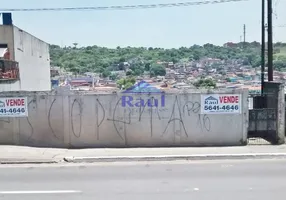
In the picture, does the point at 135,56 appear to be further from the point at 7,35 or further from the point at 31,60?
the point at 7,35

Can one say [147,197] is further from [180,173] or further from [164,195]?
[180,173]

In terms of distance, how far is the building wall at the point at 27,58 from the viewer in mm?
28125

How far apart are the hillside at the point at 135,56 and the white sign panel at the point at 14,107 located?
34.3 meters

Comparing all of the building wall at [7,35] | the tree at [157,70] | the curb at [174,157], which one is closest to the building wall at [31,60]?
the building wall at [7,35]

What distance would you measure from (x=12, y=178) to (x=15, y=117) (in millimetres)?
4051

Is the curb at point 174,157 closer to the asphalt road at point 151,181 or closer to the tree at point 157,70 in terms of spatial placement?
the asphalt road at point 151,181

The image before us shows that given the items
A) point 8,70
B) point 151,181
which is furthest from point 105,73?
point 151,181

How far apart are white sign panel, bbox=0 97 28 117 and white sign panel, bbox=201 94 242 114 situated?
5.35 metres

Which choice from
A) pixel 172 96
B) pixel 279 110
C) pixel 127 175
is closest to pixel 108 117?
pixel 172 96

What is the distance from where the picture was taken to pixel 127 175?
939 centimetres

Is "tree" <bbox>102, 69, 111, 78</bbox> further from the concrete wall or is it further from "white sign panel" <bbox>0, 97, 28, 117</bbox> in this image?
the concrete wall

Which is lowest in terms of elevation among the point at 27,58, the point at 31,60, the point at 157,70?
the point at 157,70

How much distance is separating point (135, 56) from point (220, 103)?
43.4 metres

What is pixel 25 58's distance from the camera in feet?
106
